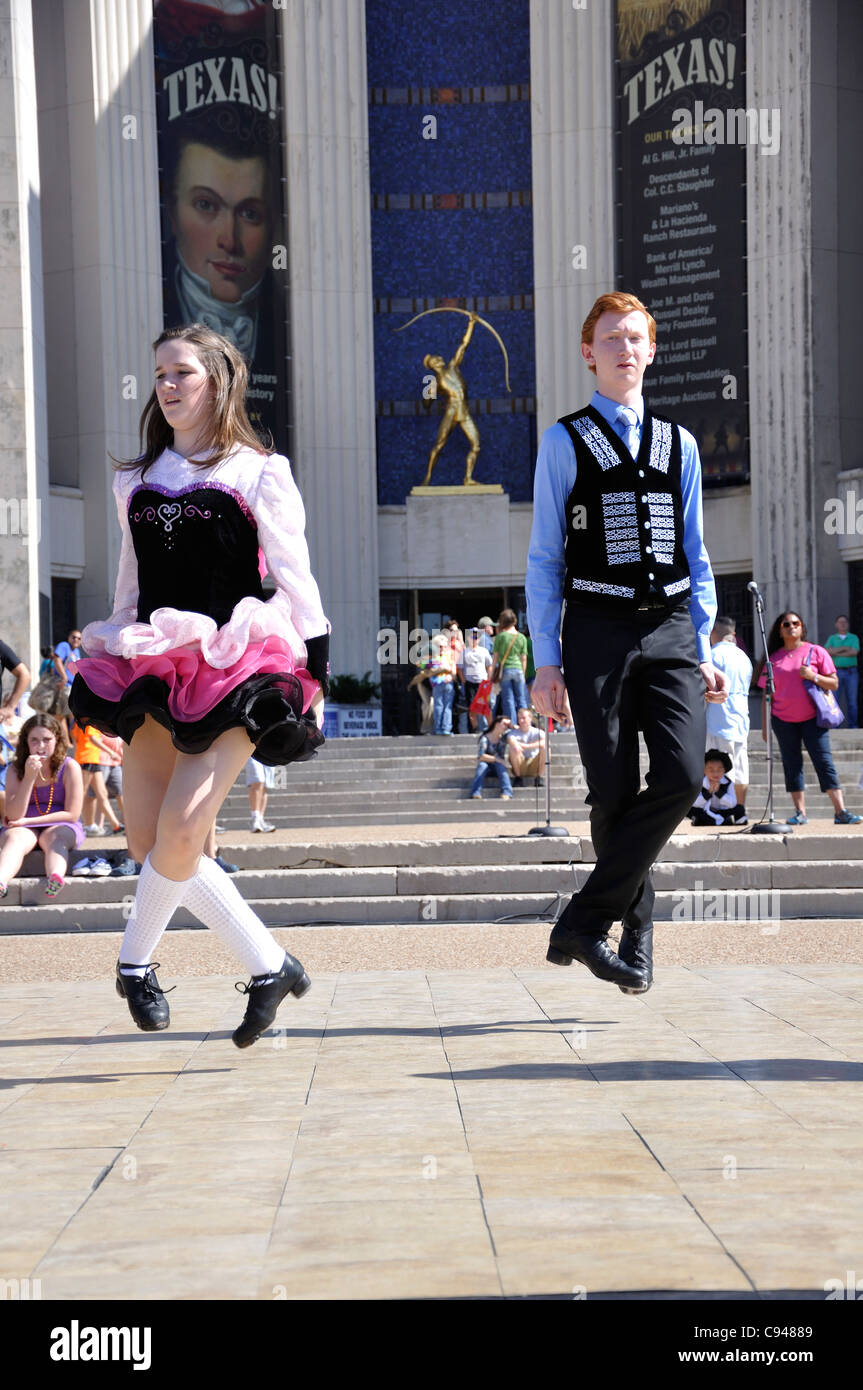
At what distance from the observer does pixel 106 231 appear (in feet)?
82.2

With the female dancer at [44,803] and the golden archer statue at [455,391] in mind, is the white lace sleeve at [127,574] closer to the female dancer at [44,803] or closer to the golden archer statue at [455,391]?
the female dancer at [44,803]

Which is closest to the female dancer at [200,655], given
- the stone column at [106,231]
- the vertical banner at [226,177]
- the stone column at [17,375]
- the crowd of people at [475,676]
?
the crowd of people at [475,676]

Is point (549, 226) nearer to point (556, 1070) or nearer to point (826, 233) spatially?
point (826, 233)

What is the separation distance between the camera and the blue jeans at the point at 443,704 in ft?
66.9

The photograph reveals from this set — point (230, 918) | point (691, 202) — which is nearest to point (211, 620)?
point (230, 918)

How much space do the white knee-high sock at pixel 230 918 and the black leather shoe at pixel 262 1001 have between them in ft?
0.07

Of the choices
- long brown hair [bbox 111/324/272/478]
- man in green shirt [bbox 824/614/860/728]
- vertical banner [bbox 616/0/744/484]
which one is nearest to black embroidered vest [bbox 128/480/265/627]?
long brown hair [bbox 111/324/272/478]

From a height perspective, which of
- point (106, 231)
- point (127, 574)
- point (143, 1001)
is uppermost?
point (106, 231)

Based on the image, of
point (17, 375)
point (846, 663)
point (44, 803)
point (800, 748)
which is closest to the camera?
point (44, 803)

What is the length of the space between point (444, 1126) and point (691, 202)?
80.5ft

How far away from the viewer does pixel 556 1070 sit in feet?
13.2

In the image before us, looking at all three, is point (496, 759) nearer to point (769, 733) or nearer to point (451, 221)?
point (769, 733)

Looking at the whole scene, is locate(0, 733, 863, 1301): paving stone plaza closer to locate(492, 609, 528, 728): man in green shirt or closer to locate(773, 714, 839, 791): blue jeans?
locate(773, 714, 839, 791): blue jeans
